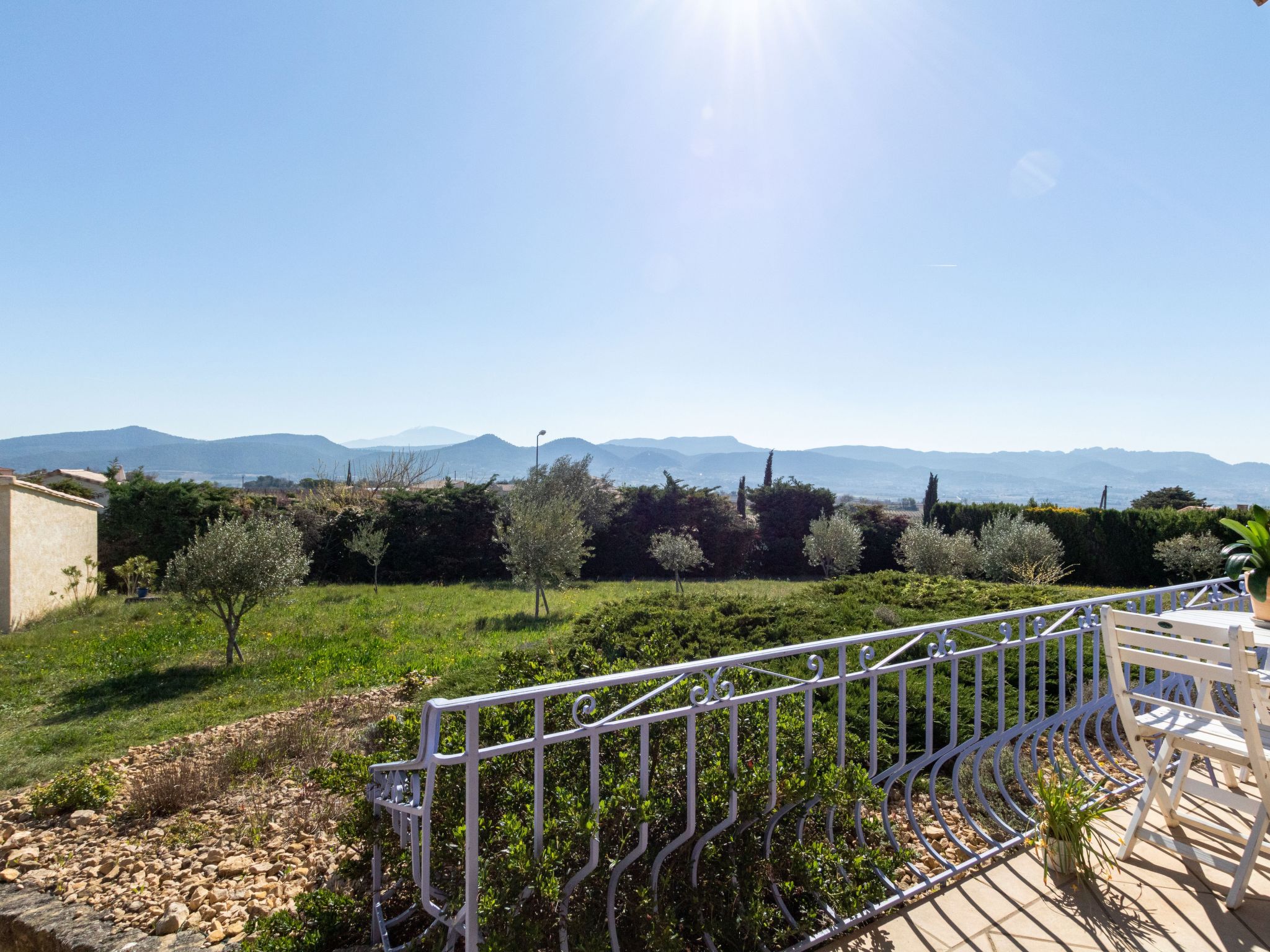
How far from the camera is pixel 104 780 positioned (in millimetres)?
4148

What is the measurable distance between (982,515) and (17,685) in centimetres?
2324

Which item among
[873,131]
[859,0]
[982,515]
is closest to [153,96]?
[859,0]

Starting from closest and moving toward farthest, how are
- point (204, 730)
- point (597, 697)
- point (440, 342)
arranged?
point (597, 697) < point (204, 730) < point (440, 342)

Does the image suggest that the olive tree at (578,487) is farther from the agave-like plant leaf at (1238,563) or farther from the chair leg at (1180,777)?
the chair leg at (1180,777)

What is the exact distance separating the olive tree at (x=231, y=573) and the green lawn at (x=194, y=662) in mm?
655

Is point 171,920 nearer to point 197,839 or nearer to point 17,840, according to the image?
point 197,839

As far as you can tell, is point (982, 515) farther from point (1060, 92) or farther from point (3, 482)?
point (3, 482)

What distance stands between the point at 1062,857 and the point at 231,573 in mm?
9497

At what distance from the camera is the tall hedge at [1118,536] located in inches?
657

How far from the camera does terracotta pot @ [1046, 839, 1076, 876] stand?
2.36 m

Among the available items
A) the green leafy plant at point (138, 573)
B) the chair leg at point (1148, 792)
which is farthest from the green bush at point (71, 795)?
the green leafy plant at point (138, 573)

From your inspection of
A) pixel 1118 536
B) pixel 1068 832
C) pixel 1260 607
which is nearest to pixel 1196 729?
pixel 1068 832

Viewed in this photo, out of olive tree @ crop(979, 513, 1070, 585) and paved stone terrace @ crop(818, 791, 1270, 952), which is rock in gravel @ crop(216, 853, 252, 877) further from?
olive tree @ crop(979, 513, 1070, 585)

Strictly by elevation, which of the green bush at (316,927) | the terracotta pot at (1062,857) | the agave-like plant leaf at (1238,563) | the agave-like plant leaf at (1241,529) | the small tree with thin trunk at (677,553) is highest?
the agave-like plant leaf at (1241,529)
